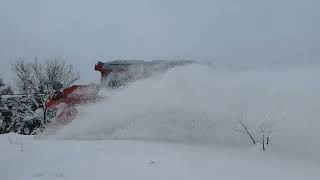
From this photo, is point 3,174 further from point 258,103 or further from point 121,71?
point 121,71

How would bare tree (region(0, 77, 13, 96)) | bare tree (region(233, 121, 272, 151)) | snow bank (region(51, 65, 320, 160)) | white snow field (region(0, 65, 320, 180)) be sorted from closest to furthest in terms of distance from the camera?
white snow field (region(0, 65, 320, 180)), bare tree (region(233, 121, 272, 151)), snow bank (region(51, 65, 320, 160)), bare tree (region(0, 77, 13, 96))

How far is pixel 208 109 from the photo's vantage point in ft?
26.5

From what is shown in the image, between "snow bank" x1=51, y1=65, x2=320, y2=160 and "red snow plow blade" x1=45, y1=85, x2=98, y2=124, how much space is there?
381 mm

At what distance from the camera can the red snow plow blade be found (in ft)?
34.1

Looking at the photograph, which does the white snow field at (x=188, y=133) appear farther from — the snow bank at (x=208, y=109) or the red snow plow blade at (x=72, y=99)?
the red snow plow blade at (x=72, y=99)

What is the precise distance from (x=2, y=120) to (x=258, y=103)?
79.2 ft

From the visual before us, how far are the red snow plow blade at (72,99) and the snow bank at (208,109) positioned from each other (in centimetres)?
38

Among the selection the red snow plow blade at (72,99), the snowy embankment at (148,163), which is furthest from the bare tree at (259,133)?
the red snow plow blade at (72,99)

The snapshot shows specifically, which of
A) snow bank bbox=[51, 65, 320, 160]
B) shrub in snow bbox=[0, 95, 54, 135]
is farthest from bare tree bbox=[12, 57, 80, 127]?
snow bank bbox=[51, 65, 320, 160]

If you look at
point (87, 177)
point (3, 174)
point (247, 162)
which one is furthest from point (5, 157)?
point (247, 162)

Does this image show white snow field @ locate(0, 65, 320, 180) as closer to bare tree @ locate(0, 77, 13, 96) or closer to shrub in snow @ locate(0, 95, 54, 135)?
shrub in snow @ locate(0, 95, 54, 135)

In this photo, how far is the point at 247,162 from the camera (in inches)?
210

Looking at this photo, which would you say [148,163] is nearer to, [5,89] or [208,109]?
[208,109]

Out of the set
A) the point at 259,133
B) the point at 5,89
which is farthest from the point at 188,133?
the point at 5,89
